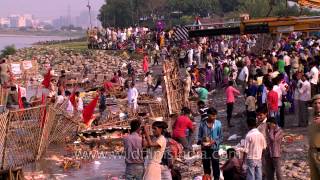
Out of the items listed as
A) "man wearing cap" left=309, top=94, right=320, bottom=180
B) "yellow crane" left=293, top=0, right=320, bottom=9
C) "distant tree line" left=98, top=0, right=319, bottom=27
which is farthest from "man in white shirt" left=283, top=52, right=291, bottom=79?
"distant tree line" left=98, top=0, right=319, bottom=27

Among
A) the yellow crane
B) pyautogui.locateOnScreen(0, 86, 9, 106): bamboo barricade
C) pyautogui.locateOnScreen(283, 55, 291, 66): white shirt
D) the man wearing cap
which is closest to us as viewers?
the man wearing cap

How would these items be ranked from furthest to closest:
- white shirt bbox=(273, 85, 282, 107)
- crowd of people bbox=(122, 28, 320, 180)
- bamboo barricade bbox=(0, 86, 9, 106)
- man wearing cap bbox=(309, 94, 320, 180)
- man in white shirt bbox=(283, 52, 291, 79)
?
1. bamboo barricade bbox=(0, 86, 9, 106)
2. man in white shirt bbox=(283, 52, 291, 79)
3. white shirt bbox=(273, 85, 282, 107)
4. crowd of people bbox=(122, 28, 320, 180)
5. man wearing cap bbox=(309, 94, 320, 180)

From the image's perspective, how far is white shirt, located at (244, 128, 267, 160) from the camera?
35.3ft

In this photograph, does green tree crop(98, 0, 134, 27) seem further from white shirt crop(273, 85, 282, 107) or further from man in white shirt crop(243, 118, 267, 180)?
man in white shirt crop(243, 118, 267, 180)

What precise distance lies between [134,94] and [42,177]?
22.2ft

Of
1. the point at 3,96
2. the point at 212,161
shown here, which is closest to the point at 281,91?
the point at 212,161

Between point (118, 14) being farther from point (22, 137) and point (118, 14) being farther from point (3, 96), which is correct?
point (22, 137)

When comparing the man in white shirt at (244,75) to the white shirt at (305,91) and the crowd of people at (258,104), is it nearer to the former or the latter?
the crowd of people at (258,104)

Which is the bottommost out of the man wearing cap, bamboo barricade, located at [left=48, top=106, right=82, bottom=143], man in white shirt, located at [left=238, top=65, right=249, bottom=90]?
bamboo barricade, located at [left=48, top=106, right=82, bottom=143]

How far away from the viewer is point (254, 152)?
35.4 ft

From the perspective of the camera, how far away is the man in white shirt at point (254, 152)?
35.3 feet

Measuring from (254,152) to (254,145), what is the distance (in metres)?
0.12

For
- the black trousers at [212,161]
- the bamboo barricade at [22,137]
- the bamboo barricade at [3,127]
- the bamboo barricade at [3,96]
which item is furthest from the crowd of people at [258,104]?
the bamboo barricade at [3,96]

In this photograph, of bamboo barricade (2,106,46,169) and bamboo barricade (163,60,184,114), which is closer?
bamboo barricade (2,106,46,169)
